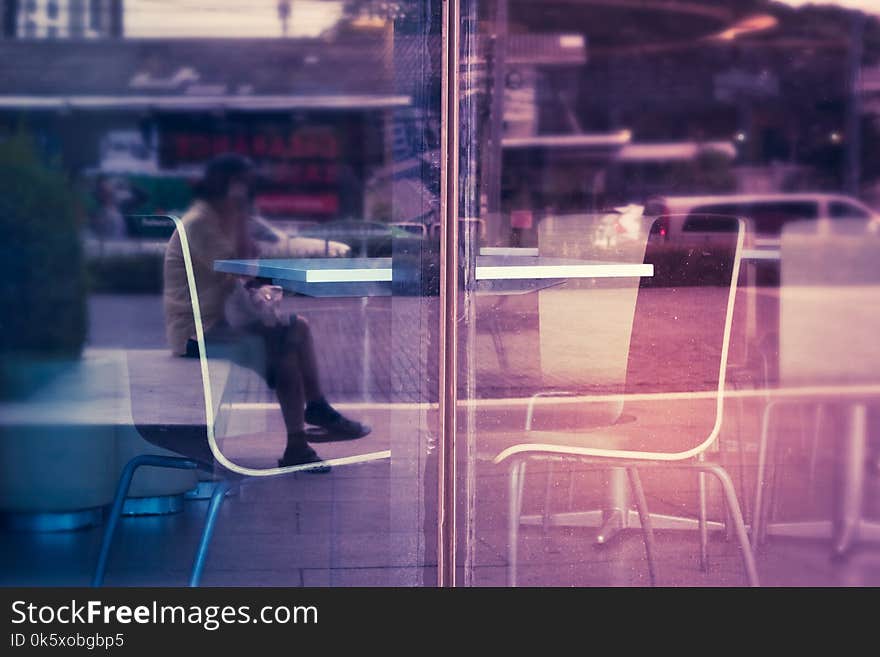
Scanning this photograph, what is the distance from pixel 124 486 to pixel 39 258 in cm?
155

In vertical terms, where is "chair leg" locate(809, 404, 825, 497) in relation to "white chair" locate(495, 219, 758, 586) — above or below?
below

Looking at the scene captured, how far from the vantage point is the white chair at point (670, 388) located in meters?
2.22

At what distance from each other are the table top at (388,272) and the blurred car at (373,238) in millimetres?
43

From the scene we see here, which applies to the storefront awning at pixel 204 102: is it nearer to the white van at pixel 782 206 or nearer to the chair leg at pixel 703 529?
the white van at pixel 782 206

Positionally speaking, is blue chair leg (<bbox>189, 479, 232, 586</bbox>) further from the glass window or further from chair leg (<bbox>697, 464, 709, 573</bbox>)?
the glass window

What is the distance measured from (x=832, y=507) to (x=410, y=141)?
1.63m

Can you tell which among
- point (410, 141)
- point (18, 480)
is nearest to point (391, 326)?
point (410, 141)

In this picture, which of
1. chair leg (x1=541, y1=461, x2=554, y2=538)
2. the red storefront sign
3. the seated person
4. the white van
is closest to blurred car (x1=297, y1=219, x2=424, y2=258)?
the seated person

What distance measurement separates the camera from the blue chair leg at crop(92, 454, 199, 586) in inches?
87.0

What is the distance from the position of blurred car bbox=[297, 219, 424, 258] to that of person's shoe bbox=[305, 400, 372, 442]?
1.23 feet

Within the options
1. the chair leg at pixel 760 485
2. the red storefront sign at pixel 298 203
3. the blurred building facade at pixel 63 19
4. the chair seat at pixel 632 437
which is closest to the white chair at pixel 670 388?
the chair seat at pixel 632 437

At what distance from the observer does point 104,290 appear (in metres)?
8.93

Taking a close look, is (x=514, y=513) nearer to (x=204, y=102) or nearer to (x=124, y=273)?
(x=124, y=273)

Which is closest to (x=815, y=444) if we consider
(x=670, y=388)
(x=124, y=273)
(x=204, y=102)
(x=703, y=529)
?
(x=703, y=529)
